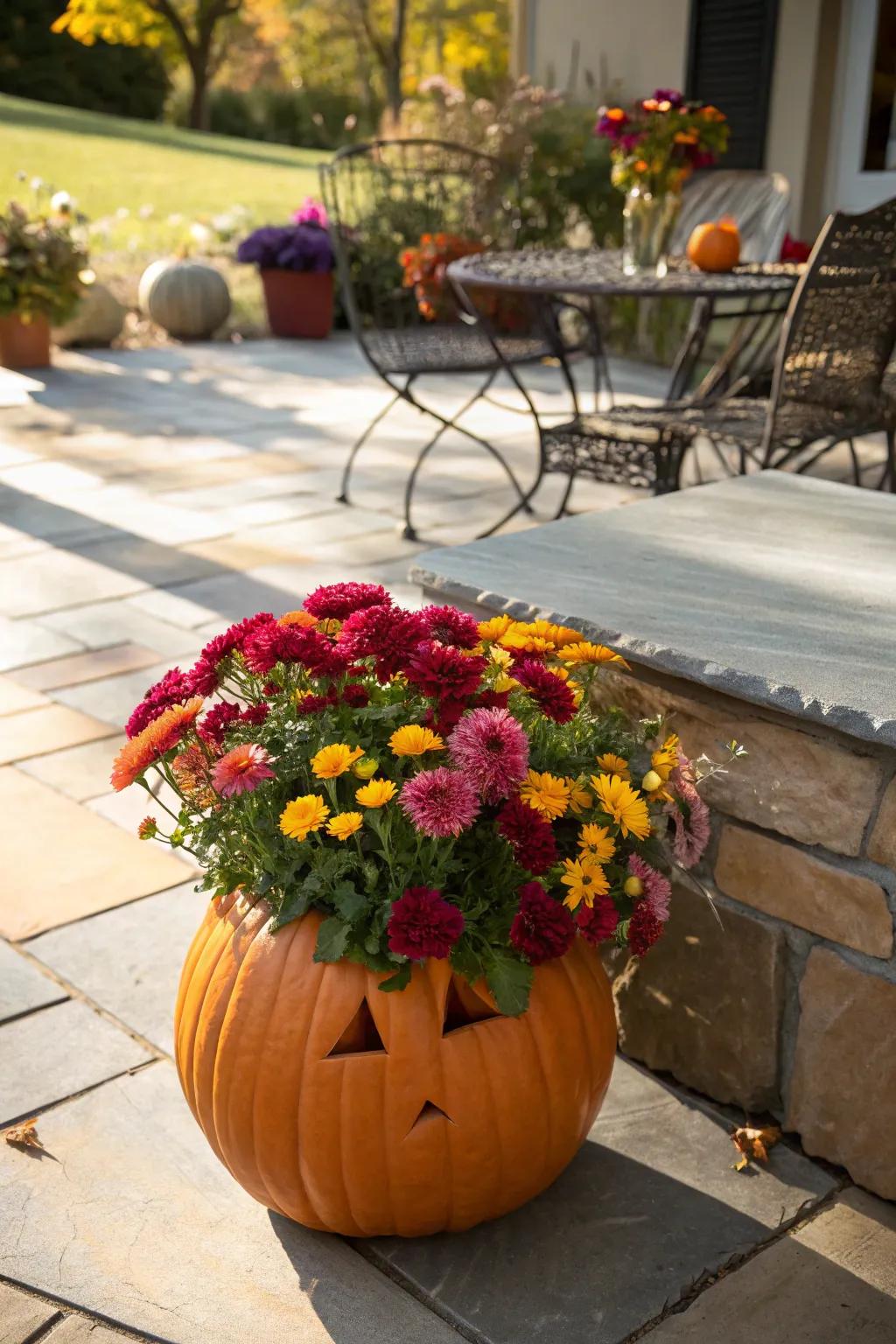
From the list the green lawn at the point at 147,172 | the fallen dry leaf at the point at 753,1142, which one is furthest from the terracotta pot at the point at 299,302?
the fallen dry leaf at the point at 753,1142

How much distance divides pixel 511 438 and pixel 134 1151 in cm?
445

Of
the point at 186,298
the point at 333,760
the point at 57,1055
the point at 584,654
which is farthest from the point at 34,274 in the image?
the point at 333,760

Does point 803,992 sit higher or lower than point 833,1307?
higher

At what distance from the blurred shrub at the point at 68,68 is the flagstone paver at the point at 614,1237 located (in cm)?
2402

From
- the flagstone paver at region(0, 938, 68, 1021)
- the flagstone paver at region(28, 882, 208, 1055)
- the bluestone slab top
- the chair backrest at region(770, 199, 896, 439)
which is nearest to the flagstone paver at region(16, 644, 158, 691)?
the flagstone paver at region(28, 882, 208, 1055)

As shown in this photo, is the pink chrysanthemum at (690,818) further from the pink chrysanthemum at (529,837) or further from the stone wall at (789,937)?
the pink chrysanthemum at (529,837)

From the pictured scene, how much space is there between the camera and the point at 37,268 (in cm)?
652

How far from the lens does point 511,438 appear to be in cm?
577

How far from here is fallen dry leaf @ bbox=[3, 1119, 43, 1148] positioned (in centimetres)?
168

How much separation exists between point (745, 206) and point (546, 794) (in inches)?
225

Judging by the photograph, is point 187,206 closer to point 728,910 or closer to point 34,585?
point 34,585

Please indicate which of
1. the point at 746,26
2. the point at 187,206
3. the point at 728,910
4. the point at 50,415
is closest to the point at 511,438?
the point at 50,415

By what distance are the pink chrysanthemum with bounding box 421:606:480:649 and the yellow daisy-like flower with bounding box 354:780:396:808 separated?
9.7 inches

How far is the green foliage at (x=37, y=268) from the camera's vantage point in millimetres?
6508
